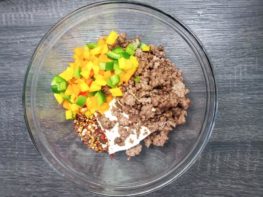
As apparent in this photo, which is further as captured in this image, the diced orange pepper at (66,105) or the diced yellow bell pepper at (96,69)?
the diced orange pepper at (66,105)

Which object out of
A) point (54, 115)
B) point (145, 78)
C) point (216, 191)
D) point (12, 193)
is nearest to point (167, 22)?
point (145, 78)

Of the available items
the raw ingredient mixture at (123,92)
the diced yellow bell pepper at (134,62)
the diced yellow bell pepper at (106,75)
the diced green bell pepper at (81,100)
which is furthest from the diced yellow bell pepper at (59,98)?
the diced yellow bell pepper at (134,62)

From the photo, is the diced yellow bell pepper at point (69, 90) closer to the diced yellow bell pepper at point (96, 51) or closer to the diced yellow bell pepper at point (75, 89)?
the diced yellow bell pepper at point (75, 89)

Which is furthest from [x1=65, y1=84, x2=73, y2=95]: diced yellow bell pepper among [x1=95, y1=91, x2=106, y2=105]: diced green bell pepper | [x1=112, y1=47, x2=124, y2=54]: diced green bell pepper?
[x1=112, y1=47, x2=124, y2=54]: diced green bell pepper

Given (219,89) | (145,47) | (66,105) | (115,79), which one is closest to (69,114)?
(66,105)

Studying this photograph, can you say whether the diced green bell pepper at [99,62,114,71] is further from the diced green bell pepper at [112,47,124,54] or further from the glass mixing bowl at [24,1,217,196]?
the glass mixing bowl at [24,1,217,196]

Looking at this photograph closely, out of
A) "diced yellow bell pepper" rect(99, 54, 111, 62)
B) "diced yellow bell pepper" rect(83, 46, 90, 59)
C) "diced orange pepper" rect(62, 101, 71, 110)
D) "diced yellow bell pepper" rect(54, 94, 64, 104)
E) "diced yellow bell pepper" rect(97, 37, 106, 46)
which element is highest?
"diced yellow bell pepper" rect(97, 37, 106, 46)

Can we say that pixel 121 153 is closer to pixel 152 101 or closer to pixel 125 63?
pixel 152 101
